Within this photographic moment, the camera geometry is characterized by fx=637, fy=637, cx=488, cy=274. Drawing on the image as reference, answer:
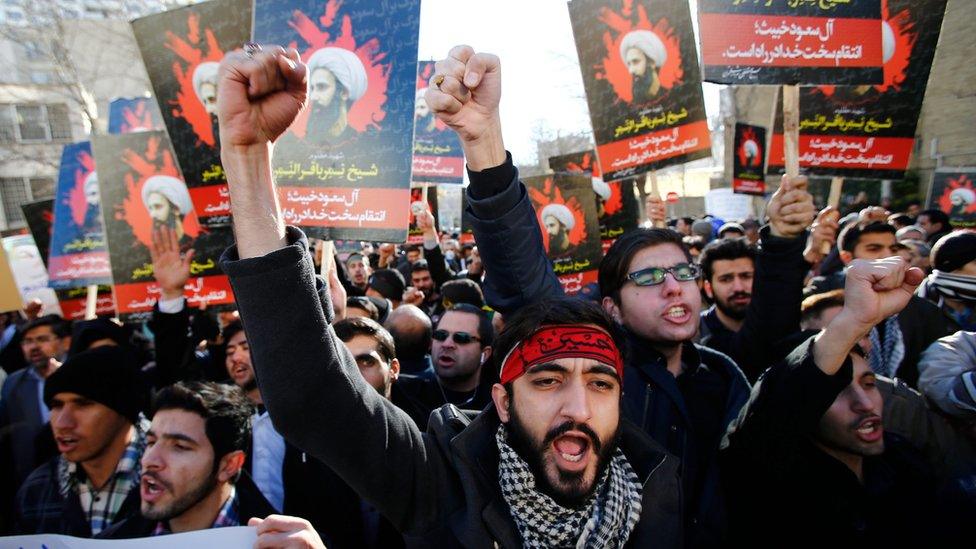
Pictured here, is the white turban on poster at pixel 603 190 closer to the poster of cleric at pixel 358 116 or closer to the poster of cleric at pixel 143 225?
the poster of cleric at pixel 358 116

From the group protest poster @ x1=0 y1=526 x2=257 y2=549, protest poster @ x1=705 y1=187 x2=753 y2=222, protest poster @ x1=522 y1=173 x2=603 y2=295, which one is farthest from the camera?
protest poster @ x1=705 y1=187 x2=753 y2=222

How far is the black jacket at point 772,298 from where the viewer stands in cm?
240

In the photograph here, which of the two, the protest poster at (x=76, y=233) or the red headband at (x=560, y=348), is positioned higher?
the protest poster at (x=76, y=233)

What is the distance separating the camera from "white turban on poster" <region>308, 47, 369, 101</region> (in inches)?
143

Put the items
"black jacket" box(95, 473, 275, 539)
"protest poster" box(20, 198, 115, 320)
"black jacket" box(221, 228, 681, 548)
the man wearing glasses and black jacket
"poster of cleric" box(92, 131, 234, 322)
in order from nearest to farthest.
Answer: "black jacket" box(221, 228, 681, 548), "black jacket" box(95, 473, 275, 539), the man wearing glasses and black jacket, "poster of cleric" box(92, 131, 234, 322), "protest poster" box(20, 198, 115, 320)

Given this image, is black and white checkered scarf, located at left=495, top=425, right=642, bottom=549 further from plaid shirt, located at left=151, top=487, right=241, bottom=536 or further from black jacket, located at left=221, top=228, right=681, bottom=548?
plaid shirt, located at left=151, top=487, right=241, bottom=536

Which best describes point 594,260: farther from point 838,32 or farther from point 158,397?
point 158,397

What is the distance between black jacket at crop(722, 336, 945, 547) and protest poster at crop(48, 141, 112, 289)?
5.18 m

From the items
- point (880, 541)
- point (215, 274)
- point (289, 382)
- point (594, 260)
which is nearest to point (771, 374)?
point (880, 541)

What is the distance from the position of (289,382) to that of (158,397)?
146 cm

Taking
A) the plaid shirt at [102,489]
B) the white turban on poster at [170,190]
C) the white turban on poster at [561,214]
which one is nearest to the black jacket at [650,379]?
the plaid shirt at [102,489]

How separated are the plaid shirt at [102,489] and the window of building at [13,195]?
33677 millimetres

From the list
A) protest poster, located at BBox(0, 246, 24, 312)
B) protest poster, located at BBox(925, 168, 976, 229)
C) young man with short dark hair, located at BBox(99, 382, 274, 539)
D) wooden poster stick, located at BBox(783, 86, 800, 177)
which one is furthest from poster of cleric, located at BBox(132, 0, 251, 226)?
protest poster, located at BBox(925, 168, 976, 229)

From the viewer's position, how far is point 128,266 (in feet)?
14.5
